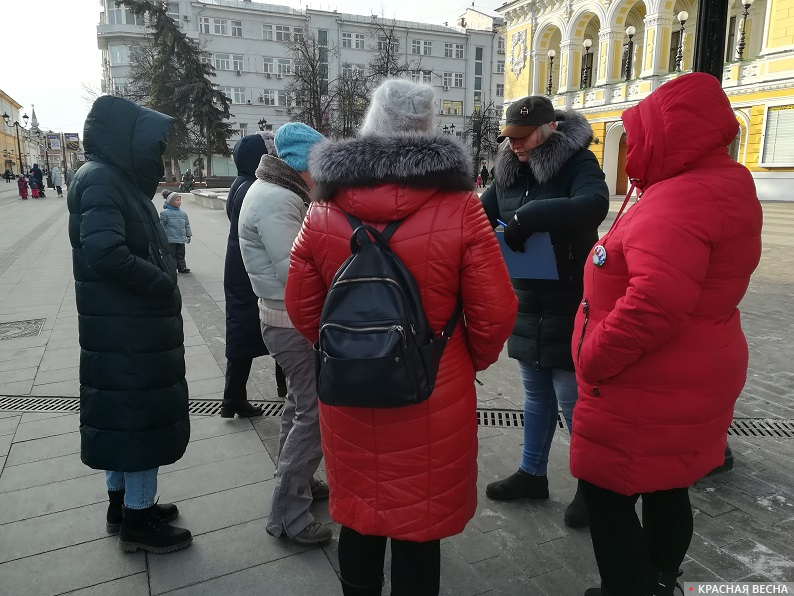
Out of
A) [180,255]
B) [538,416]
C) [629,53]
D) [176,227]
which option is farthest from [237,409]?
[629,53]

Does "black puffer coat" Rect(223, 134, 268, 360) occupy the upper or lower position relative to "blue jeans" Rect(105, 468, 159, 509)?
upper

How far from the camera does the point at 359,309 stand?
161 centimetres

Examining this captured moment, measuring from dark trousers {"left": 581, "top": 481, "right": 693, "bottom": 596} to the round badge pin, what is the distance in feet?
2.63

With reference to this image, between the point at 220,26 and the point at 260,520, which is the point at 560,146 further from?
the point at 220,26

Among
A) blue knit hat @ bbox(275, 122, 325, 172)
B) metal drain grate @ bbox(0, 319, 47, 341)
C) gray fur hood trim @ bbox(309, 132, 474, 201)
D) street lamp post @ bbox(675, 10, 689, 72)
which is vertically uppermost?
street lamp post @ bbox(675, 10, 689, 72)

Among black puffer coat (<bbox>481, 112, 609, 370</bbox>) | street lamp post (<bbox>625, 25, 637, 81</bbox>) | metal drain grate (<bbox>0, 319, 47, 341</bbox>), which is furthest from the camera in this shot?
street lamp post (<bbox>625, 25, 637, 81</bbox>)

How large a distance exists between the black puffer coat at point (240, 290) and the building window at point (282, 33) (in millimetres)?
58961

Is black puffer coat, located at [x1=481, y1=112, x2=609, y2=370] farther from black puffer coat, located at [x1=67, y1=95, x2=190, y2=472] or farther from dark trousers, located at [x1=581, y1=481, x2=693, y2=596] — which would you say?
black puffer coat, located at [x1=67, y1=95, x2=190, y2=472]

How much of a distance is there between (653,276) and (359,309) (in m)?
0.88

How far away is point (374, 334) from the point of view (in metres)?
1.59

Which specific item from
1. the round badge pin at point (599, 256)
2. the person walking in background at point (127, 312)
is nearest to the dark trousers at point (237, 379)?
the person walking in background at point (127, 312)

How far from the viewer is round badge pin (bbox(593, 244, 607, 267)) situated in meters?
1.92

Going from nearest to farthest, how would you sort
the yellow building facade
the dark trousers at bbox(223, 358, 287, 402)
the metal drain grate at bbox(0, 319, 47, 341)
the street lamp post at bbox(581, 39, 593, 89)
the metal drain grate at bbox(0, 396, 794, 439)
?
the metal drain grate at bbox(0, 396, 794, 439), the dark trousers at bbox(223, 358, 287, 402), the metal drain grate at bbox(0, 319, 47, 341), the yellow building facade, the street lamp post at bbox(581, 39, 593, 89)

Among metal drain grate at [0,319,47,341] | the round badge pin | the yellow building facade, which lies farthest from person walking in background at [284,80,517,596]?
the yellow building facade
